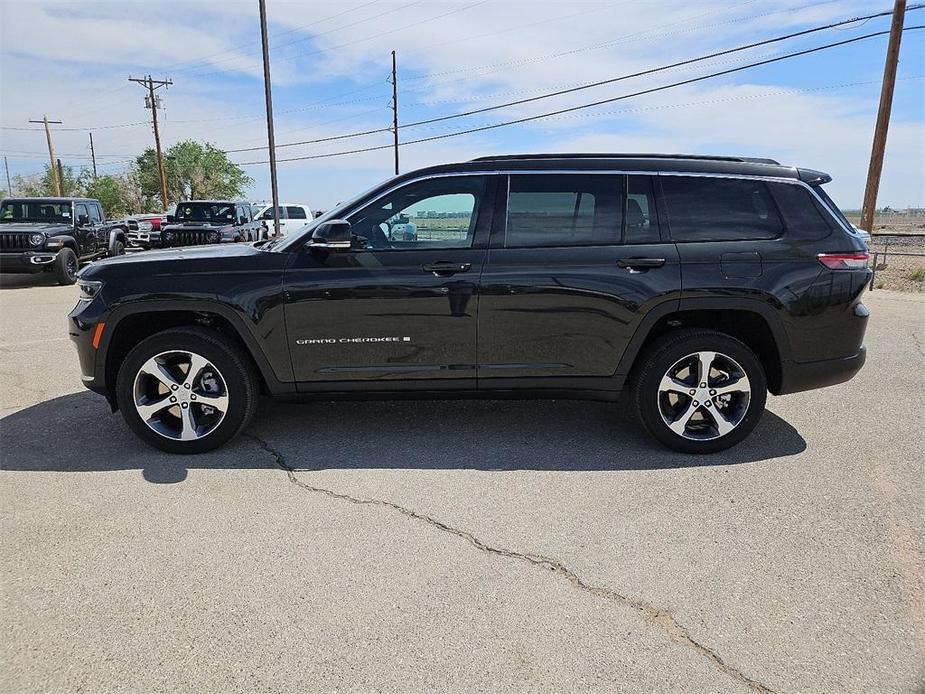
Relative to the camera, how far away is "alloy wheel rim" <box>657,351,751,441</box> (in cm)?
395

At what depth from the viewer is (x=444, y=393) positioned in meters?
4.05

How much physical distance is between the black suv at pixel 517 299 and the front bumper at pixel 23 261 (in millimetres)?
10784

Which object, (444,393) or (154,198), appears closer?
(444,393)

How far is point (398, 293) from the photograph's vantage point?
3840mm

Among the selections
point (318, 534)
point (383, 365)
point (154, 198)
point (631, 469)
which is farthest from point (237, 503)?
point (154, 198)

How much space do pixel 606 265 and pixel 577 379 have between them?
2.43 ft

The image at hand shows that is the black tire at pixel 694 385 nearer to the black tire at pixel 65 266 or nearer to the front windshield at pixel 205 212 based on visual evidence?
the black tire at pixel 65 266

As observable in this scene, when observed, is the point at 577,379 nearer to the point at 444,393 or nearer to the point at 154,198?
the point at 444,393

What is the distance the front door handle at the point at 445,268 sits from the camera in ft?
12.5

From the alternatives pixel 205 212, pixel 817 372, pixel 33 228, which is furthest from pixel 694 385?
pixel 205 212

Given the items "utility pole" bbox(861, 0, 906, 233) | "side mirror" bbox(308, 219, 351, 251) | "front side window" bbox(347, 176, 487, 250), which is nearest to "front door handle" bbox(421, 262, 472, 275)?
"front side window" bbox(347, 176, 487, 250)

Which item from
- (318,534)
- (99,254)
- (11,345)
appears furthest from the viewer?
(99,254)

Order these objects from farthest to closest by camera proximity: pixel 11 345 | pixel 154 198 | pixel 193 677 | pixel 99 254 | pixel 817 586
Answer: pixel 154 198 < pixel 99 254 < pixel 11 345 < pixel 817 586 < pixel 193 677

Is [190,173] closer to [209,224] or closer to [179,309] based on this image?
[209,224]
